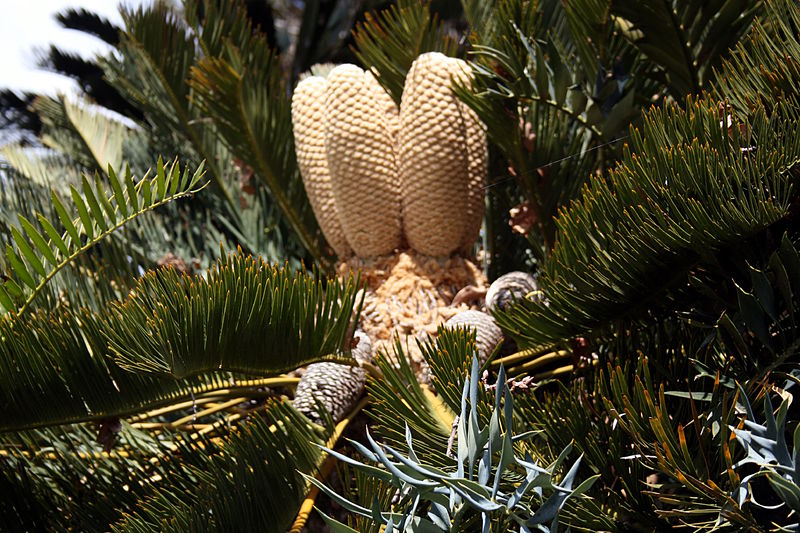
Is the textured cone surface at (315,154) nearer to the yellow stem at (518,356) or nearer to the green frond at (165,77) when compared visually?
the green frond at (165,77)

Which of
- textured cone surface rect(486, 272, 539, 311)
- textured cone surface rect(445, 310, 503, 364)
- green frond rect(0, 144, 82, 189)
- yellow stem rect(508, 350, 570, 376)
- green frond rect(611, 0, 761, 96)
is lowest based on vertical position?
yellow stem rect(508, 350, 570, 376)

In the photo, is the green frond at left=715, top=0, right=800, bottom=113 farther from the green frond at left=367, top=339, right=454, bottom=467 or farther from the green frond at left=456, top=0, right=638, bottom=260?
the green frond at left=367, top=339, right=454, bottom=467

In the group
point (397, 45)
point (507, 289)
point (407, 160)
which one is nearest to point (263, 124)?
point (397, 45)

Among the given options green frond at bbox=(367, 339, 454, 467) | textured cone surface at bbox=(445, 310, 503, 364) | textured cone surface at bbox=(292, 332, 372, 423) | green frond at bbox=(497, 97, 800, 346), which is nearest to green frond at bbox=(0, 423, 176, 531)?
textured cone surface at bbox=(292, 332, 372, 423)

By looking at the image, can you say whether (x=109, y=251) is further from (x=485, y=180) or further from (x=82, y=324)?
(x=485, y=180)

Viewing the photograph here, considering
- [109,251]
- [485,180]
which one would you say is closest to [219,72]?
[109,251]

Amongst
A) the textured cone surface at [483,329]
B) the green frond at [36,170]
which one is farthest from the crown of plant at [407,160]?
the green frond at [36,170]
